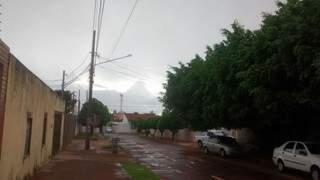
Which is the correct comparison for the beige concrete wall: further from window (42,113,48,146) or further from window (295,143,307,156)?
window (295,143,307,156)

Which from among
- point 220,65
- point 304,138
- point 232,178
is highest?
point 220,65

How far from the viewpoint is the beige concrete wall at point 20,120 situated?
1334 centimetres

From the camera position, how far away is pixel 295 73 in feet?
69.5

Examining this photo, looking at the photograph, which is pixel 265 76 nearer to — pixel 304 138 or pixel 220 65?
pixel 220 65

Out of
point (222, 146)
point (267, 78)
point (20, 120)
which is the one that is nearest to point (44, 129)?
point (20, 120)

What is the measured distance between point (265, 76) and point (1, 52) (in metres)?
13.8

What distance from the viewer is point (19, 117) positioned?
1519 centimetres

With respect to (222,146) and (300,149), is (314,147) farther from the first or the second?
(222,146)

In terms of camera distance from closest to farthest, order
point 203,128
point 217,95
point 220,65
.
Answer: point 220,65 < point 217,95 < point 203,128

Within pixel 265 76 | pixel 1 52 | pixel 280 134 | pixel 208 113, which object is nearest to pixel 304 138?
pixel 280 134

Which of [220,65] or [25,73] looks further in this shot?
[220,65]

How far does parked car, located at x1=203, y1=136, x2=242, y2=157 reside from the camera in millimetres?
36722

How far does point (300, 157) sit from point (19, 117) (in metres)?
12.4

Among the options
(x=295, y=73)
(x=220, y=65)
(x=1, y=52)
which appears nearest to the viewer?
(x=1, y=52)
